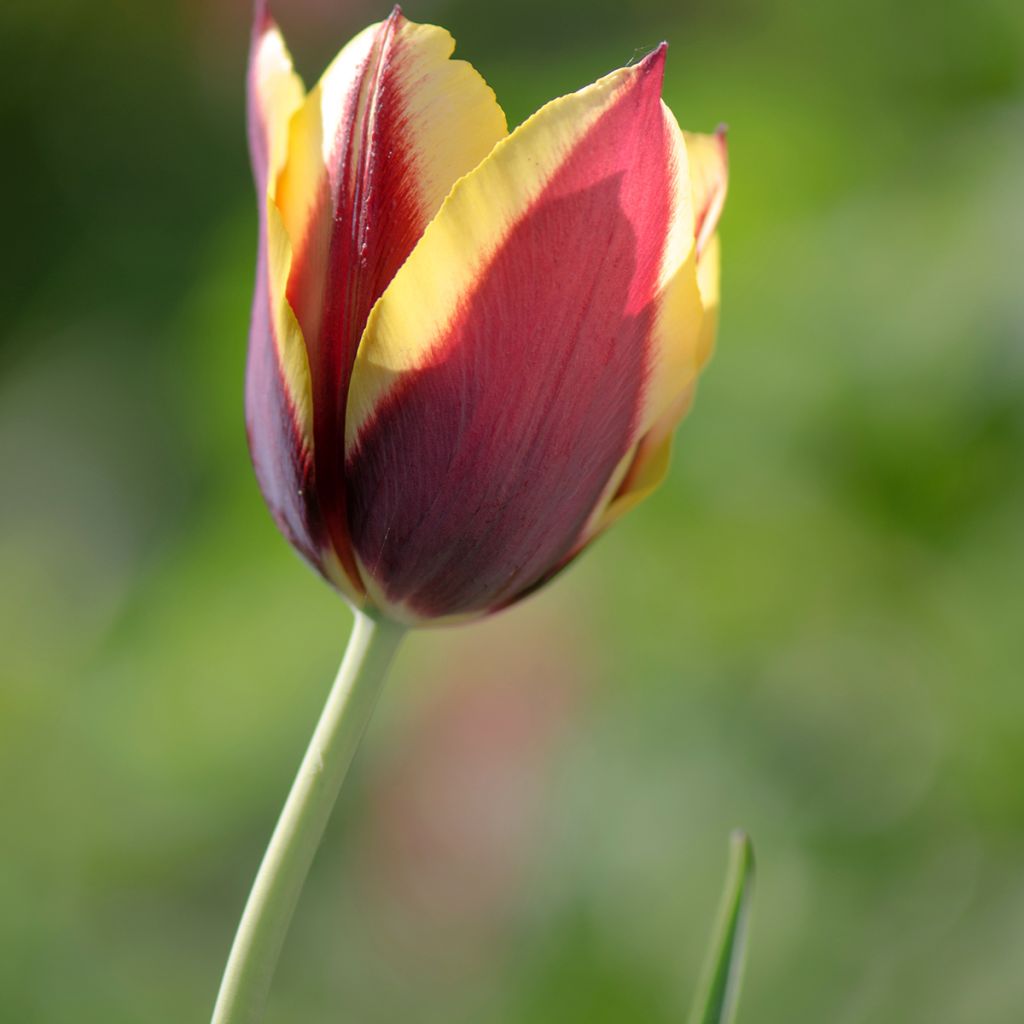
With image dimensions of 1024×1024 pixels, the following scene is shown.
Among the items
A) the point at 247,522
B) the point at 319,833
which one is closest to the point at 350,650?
the point at 319,833

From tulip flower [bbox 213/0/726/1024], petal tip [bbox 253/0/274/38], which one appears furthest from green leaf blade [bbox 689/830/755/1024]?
petal tip [bbox 253/0/274/38]

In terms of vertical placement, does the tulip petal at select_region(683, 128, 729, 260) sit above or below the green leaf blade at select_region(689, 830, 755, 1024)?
above

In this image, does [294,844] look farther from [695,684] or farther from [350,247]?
[695,684]

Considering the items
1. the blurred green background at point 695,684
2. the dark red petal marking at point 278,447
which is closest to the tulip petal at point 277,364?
the dark red petal marking at point 278,447

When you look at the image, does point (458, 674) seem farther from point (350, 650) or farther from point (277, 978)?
point (350, 650)

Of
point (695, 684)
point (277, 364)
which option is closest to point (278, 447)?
point (277, 364)

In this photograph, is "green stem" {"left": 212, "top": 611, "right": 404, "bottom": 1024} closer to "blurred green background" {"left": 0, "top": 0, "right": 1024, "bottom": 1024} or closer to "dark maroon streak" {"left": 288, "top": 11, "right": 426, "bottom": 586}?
"dark maroon streak" {"left": 288, "top": 11, "right": 426, "bottom": 586}

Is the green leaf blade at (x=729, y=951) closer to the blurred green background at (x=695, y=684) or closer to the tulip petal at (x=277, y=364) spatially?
the tulip petal at (x=277, y=364)
